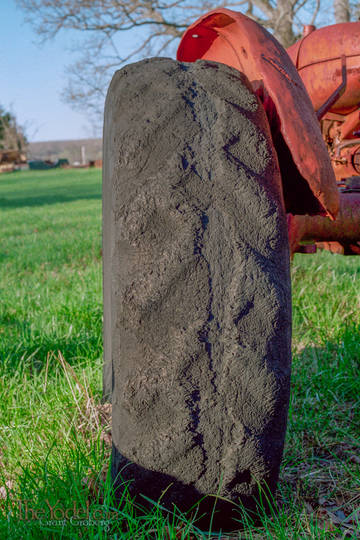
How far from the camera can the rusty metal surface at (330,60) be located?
187 cm

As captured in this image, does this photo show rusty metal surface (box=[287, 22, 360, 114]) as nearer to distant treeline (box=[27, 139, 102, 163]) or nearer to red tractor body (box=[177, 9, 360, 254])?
red tractor body (box=[177, 9, 360, 254])

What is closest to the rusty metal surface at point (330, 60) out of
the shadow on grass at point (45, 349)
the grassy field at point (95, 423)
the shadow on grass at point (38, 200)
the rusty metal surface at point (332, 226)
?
the rusty metal surface at point (332, 226)

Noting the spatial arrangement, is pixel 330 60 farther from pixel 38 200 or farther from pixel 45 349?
pixel 38 200

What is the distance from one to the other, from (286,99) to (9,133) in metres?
43.1

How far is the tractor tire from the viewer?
0.88 m

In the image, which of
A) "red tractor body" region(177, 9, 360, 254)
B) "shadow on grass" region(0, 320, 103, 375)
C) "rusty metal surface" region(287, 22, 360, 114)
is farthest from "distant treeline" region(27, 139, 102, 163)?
"red tractor body" region(177, 9, 360, 254)

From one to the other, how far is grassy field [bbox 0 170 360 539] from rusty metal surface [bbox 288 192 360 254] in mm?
506

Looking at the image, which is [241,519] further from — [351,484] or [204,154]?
[204,154]

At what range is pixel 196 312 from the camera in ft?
2.89

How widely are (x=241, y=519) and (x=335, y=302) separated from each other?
1630mm

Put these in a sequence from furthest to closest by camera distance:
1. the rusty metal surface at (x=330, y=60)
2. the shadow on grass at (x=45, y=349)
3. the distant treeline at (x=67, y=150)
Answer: the distant treeline at (x=67, y=150)
the shadow on grass at (x=45, y=349)
the rusty metal surface at (x=330, y=60)

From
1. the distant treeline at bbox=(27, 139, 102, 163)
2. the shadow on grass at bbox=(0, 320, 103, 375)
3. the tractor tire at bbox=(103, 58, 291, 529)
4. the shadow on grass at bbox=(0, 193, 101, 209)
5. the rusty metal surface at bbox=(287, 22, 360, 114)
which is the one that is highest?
the distant treeline at bbox=(27, 139, 102, 163)

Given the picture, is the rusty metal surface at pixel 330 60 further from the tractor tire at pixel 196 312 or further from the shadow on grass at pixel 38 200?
the shadow on grass at pixel 38 200

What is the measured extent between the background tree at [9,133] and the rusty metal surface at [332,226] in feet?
138
